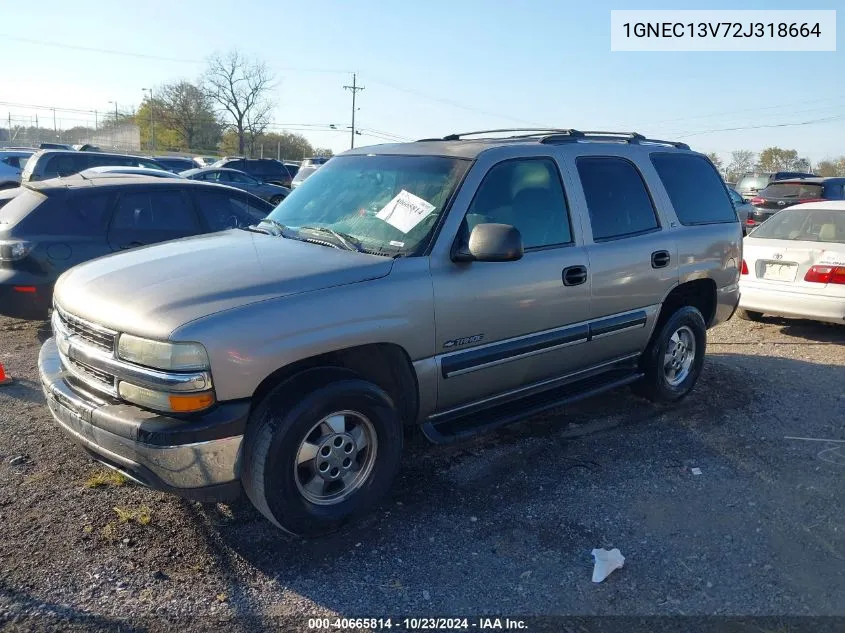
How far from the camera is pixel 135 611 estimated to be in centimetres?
284

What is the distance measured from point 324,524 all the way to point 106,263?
1868 millimetres

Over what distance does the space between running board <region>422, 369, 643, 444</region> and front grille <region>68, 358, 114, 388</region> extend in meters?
1.59

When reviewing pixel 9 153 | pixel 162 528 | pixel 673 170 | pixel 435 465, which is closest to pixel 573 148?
pixel 673 170

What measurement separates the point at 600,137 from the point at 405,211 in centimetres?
201

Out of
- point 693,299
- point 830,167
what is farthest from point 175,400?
point 830,167

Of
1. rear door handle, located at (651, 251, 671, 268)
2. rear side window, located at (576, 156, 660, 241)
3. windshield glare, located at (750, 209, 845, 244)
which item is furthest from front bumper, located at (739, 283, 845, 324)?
rear side window, located at (576, 156, 660, 241)

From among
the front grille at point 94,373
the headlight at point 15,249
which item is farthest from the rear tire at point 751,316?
the headlight at point 15,249

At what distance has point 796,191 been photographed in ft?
48.7

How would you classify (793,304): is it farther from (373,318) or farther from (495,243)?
(373,318)

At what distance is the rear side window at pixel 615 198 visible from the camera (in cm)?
463

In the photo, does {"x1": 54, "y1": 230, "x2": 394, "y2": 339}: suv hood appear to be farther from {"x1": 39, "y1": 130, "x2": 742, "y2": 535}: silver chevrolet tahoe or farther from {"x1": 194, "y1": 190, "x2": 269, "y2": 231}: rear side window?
{"x1": 194, "y1": 190, "x2": 269, "y2": 231}: rear side window

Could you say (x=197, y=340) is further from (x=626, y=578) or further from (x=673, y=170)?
(x=673, y=170)

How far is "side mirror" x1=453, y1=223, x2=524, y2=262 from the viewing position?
3576mm

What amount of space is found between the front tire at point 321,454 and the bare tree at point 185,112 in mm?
76489
